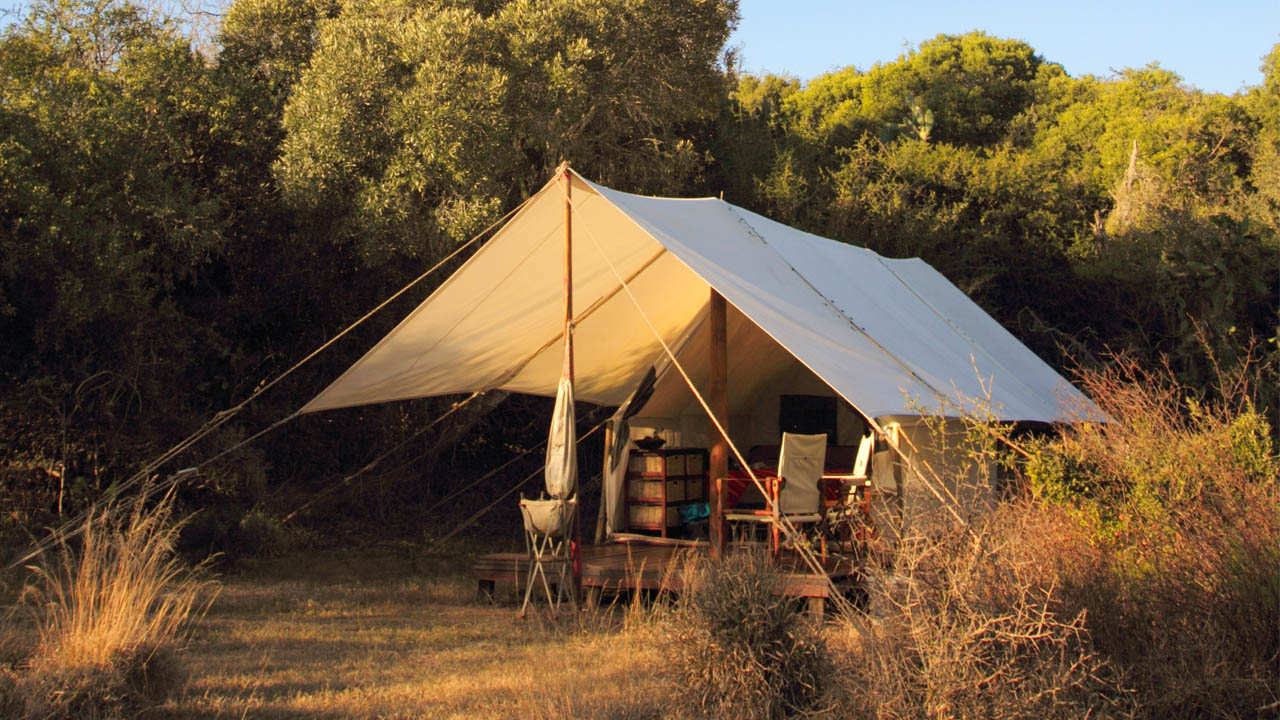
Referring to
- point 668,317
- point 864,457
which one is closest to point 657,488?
point 668,317

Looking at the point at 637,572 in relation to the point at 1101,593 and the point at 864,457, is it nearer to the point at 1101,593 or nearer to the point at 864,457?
the point at 864,457

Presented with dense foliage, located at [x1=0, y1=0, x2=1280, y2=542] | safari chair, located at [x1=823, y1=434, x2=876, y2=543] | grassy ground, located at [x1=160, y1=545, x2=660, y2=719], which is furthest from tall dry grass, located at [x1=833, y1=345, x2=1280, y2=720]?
dense foliage, located at [x1=0, y1=0, x2=1280, y2=542]

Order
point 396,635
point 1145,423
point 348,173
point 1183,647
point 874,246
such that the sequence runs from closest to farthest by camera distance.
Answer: point 1183,647, point 1145,423, point 396,635, point 348,173, point 874,246

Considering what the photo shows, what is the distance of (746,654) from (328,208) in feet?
19.2

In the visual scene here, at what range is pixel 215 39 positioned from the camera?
9.03 meters

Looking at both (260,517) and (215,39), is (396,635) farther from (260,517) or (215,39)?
(215,39)

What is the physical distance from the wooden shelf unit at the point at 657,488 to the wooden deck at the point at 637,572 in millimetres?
665

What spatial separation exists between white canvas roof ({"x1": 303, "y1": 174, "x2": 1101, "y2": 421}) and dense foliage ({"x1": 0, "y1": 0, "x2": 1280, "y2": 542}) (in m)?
1.26

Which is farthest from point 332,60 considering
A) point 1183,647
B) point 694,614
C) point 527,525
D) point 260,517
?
point 1183,647

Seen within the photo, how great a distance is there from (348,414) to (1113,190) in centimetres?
907

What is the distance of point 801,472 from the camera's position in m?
6.22

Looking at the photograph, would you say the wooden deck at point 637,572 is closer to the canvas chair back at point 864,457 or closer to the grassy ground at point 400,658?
the grassy ground at point 400,658

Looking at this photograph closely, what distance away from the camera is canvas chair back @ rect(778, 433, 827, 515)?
6.11 meters

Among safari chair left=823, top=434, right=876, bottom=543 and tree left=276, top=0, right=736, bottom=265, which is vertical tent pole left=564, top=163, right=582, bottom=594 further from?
tree left=276, top=0, right=736, bottom=265
